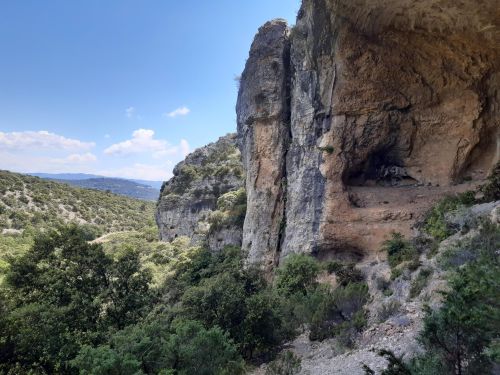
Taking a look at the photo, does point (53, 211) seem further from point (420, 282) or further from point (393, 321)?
point (393, 321)

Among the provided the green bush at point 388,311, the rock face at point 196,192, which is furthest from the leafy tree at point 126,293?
the rock face at point 196,192

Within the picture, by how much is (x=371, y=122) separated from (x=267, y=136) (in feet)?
25.0

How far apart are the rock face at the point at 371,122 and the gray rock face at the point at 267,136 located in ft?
0.34

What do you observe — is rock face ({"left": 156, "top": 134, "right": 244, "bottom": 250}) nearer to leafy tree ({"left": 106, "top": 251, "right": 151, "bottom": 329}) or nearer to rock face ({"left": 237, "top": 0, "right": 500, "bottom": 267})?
rock face ({"left": 237, "top": 0, "right": 500, "bottom": 267})

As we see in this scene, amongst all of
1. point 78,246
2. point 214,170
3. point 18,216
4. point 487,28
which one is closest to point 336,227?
point 487,28

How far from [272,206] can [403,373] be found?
65.6 ft

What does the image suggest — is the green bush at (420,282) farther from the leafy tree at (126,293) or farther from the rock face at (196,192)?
the rock face at (196,192)

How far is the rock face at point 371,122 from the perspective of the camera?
17.2 m

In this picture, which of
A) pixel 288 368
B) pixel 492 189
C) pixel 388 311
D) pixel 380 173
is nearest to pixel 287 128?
pixel 380 173

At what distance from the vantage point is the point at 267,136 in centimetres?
2606

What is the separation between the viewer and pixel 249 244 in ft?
88.5

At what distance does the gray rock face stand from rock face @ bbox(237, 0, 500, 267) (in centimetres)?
10

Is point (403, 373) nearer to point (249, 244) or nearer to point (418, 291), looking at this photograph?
point (418, 291)

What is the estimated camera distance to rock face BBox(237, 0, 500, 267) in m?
17.2
